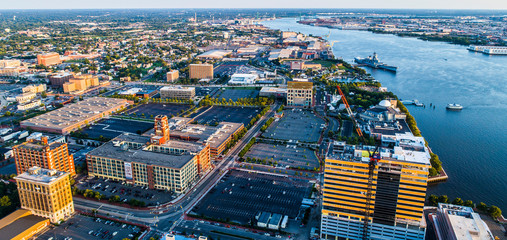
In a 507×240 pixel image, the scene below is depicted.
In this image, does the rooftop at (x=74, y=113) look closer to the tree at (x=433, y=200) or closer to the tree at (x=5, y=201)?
the tree at (x=5, y=201)

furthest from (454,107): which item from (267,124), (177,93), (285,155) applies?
(177,93)

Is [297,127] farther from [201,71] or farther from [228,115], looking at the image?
[201,71]

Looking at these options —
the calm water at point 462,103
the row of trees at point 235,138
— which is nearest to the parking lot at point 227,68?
the calm water at point 462,103

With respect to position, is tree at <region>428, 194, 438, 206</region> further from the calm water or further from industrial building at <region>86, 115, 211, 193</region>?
industrial building at <region>86, 115, 211, 193</region>

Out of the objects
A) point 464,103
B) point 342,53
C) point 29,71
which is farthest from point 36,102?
point 342,53

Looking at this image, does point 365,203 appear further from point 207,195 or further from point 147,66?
point 147,66

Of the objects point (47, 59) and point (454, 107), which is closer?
point (454, 107)

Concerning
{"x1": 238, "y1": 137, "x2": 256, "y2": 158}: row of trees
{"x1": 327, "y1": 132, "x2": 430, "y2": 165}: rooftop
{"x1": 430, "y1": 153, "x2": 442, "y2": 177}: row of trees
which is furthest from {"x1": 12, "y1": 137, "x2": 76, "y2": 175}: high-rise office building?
{"x1": 430, "y1": 153, "x2": 442, "y2": 177}: row of trees
